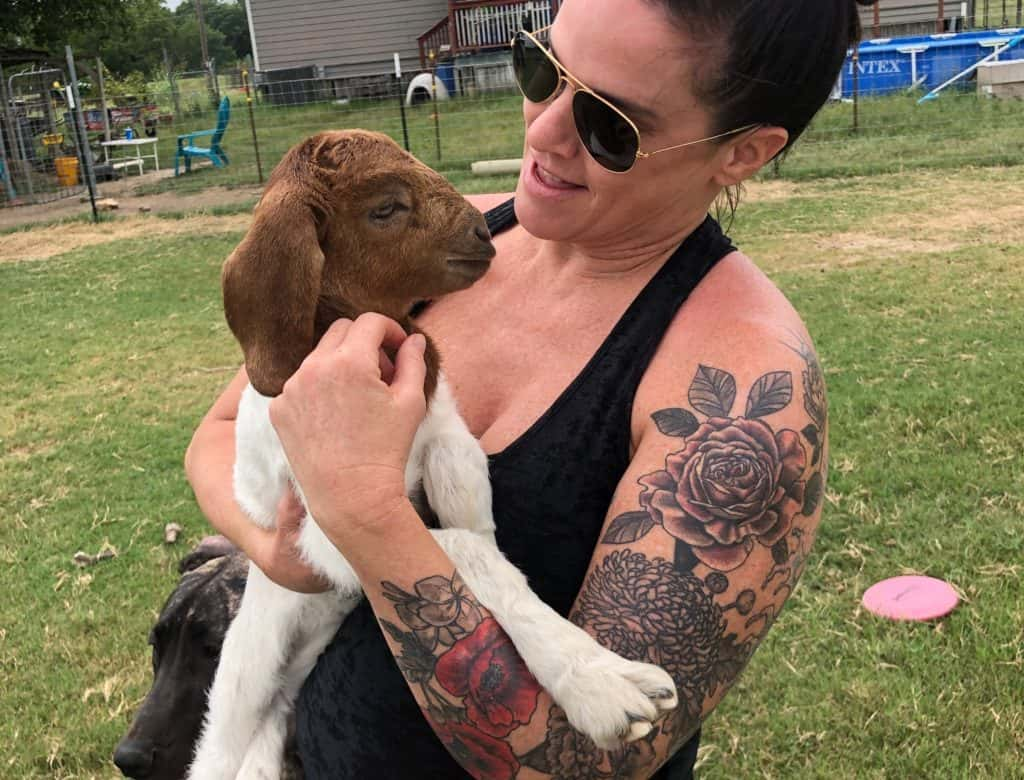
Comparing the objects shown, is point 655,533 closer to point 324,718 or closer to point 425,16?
point 324,718

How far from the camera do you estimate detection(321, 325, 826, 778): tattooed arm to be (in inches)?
63.4

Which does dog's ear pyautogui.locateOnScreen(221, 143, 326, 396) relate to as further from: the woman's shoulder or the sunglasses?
the woman's shoulder

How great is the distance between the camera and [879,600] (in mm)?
3936

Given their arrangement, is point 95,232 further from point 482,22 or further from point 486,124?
point 482,22

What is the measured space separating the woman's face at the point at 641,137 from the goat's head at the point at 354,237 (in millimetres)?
160

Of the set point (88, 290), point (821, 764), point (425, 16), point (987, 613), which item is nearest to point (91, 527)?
point (821, 764)

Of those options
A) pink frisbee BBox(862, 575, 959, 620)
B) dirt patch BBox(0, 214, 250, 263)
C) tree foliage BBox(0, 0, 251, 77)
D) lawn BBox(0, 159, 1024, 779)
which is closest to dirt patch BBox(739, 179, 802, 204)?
lawn BBox(0, 159, 1024, 779)

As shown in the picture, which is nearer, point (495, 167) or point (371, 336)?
point (371, 336)

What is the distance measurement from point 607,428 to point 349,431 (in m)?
0.48

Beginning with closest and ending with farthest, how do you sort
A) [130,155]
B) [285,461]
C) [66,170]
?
[285,461] < [66,170] < [130,155]

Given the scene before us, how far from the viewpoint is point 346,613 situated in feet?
7.27

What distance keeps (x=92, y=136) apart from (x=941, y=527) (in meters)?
24.9

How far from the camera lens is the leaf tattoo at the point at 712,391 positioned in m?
1.73

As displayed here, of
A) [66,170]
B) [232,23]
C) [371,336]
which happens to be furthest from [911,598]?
[232,23]
